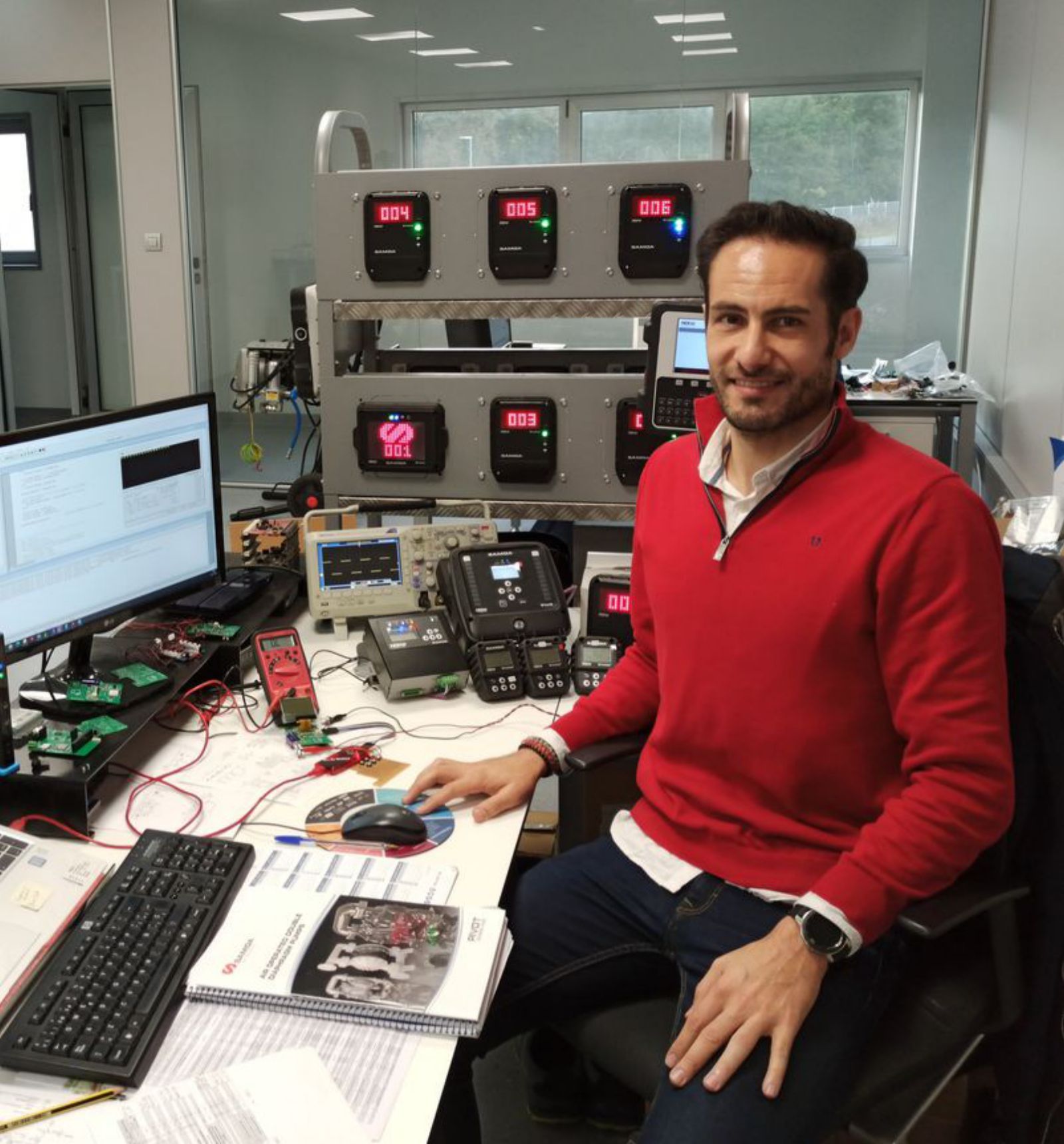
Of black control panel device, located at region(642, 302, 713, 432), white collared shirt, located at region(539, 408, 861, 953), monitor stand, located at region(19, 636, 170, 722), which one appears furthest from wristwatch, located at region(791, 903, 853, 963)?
black control panel device, located at region(642, 302, 713, 432)

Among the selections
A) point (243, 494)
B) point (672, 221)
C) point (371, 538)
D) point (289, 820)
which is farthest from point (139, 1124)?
point (243, 494)

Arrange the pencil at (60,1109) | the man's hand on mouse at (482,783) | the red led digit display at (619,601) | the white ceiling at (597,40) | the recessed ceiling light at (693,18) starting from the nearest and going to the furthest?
the pencil at (60,1109)
the man's hand on mouse at (482,783)
the red led digit display at (619,601)
the white ceiling at (597,40)
the recessed ceiling light at (693,18)

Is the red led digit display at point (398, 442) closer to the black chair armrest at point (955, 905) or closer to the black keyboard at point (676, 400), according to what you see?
the black keyboard at point (676, 400)

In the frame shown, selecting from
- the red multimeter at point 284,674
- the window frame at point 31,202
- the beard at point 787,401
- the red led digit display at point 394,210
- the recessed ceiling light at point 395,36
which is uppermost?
the recessed ceiling light at point 395,36

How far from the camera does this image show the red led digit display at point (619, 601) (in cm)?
210

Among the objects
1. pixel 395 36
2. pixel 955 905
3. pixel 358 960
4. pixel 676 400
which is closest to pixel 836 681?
pixel 955 905

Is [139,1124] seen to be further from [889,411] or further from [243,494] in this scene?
[243,494]

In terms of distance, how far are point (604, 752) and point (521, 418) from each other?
3.20 ft

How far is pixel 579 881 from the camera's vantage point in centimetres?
155

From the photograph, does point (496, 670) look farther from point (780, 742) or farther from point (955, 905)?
point (955, 905)

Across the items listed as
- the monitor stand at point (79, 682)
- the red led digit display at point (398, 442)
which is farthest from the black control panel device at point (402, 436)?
the monitor stand at point (79, 682)

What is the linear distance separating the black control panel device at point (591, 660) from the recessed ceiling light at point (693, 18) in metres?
4.06

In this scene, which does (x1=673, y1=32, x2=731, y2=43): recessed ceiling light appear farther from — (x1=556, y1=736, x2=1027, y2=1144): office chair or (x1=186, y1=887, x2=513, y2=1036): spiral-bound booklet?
(x1=186, y1=887, x2=513, y2=1036): spiral-bound booklet

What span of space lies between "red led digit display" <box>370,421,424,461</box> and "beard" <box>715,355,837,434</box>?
1.12 m
